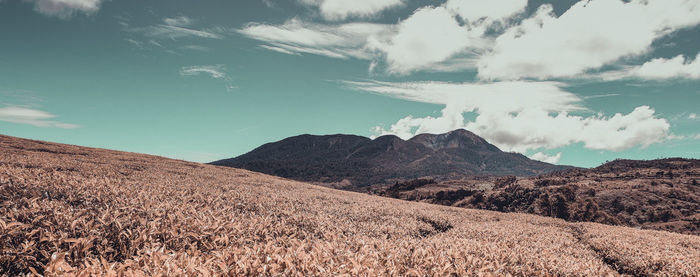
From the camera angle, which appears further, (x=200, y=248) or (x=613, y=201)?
(x=613, y=201)

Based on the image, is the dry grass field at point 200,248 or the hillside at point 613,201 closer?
the dry grass field at point 200,248

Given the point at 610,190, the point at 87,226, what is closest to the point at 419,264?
the point at 87,226

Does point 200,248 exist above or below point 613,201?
above

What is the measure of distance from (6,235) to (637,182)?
151148 mm

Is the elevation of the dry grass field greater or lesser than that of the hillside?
greater

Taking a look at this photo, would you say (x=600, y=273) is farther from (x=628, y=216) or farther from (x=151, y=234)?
(x=628, y=216)

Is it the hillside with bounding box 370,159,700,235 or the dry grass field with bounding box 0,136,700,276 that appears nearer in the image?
the dry grass field with bounding box 0,136,700,276

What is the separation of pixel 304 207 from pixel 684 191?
14038 cm

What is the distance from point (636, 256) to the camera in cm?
1365

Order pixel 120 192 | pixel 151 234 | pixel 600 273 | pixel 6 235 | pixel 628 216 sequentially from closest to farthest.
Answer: pixel 6 235 → pixel 151 234 → pixel 600 273 → pixel 120 192 → pixel 628 216

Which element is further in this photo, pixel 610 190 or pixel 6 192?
pixel 610 190

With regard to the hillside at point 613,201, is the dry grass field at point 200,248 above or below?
above

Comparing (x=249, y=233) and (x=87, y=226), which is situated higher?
Result: (x=87, y=226)

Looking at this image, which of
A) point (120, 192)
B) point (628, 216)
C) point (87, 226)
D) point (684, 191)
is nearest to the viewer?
point (87, 226)
